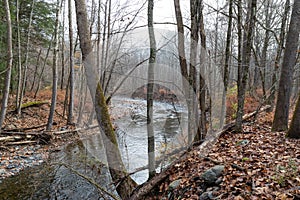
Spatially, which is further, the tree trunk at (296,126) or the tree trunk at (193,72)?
the tree trunk at (193,72)

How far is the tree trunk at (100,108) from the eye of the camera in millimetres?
3432

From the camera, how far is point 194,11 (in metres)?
4.88

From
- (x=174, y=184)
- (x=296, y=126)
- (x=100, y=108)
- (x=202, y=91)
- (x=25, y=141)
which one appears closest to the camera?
(x=174, y=184)

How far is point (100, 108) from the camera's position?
11.9 feet

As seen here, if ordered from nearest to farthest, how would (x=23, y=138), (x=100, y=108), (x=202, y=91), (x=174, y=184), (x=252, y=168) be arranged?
1. (x=252, y=168)
2. (x=174, y=184)
3. (x=100, y=108)
4. (x=202, y=91)
5. (x=23, y=138)

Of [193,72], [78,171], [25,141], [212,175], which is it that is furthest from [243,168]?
[25,141]

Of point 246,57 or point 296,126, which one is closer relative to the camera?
point 296,126

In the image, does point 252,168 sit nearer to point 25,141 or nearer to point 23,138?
point 25,141

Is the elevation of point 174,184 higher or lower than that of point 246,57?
lower

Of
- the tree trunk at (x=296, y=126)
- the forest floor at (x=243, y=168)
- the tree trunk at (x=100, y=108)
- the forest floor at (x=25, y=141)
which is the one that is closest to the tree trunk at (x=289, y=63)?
the tree trunk at (x=296, y=126)

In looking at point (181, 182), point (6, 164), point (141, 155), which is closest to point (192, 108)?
point (181, 182)

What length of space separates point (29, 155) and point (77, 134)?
126 inches

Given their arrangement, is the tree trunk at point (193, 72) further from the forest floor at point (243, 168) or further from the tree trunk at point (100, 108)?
the tree trunk at point (100, 108)

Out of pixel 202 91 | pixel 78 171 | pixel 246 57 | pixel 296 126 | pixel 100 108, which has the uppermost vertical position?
pixel 246 57
